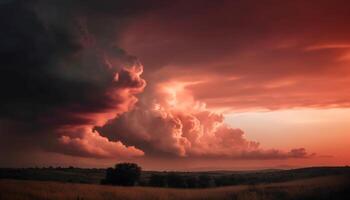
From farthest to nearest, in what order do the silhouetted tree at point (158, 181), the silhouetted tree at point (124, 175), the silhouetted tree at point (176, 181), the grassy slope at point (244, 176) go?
A: the grassy slope at point (244, 176)
the silhouetted tree at point (158, 181)
the silhouetted tree at point (124, 175)
the silhouetted tree at point (176, 181)

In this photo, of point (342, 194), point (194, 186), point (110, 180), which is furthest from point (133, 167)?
point (342, 194)

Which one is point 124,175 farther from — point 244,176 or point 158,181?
point 244,176

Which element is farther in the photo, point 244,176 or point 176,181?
point 244,176

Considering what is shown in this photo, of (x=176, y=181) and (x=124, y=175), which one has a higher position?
(x=124, y=175)

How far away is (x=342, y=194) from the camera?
129 feet

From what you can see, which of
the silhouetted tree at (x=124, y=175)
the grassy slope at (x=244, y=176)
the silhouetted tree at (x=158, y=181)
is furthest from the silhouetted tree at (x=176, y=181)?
the grassy slope at (x=244, y=176)

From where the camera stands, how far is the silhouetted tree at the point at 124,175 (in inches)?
2972

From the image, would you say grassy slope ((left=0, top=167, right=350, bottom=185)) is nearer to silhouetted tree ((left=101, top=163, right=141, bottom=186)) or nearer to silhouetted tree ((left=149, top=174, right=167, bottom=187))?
silhouetted tree ((left=149, top=174, right=167, bottom=187))

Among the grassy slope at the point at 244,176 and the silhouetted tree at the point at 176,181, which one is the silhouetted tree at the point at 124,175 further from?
A: the grassy slope at the point at 244,176

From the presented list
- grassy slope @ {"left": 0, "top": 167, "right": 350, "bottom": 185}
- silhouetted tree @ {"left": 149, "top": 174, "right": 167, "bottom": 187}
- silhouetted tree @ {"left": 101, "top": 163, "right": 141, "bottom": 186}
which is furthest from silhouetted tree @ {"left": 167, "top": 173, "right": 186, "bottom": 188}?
grassy slope @ {"left": 0, "top": 167, "right": 350, "bottom": 185}

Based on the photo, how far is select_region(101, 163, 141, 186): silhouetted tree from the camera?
248ft

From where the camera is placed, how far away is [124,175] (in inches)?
2990

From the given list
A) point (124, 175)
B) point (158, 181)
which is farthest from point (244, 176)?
point (124, 175)

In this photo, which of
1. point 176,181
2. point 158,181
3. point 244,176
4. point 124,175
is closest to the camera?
point 176,181
